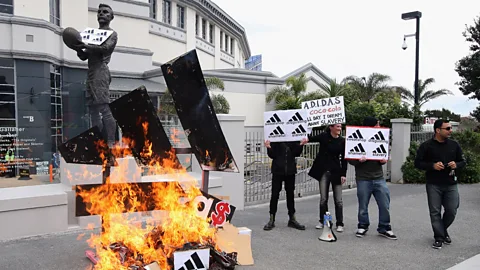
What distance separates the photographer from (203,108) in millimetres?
4457

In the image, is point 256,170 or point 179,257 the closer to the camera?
point 179,257

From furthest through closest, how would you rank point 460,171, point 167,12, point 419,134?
point 167,12 < point 419,134 < point 460,171

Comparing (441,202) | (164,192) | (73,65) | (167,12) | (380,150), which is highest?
(167,12)

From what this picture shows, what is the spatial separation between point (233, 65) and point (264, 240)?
1438 inches

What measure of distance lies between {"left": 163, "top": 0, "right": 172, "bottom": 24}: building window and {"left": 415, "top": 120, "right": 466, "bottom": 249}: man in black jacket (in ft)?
80.9

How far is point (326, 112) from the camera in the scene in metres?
7.35

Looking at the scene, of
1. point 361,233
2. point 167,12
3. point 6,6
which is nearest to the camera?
point 361,233

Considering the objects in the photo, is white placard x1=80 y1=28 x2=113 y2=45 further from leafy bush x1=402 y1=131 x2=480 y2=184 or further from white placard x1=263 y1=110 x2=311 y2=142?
leafy bush x1=402 y1=131 x2=480 y2=184

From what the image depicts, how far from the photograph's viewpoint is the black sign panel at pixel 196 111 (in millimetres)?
4242

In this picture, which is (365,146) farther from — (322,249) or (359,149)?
(322,249)

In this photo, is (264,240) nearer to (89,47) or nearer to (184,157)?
(184,157)

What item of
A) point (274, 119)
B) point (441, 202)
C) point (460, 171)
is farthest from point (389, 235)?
point (460, 171)

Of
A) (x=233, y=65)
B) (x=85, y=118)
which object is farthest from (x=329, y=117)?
(x=233, y=65)

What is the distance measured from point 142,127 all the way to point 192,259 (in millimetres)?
1567
